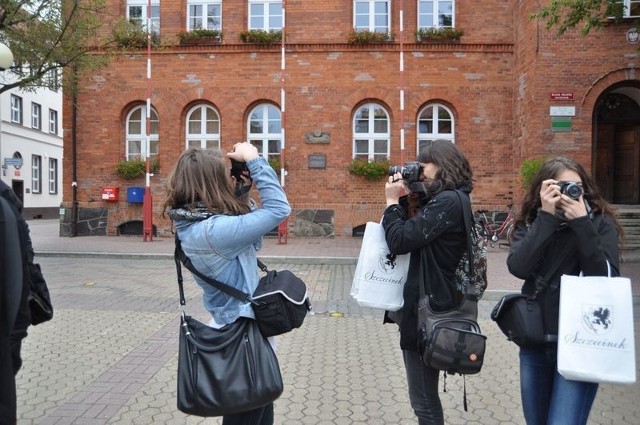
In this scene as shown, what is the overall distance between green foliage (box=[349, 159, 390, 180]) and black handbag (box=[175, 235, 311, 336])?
1395 cm

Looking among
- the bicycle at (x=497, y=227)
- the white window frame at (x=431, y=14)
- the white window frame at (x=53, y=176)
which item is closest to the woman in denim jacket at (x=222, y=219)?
the bicycle at (x=497, y=227)

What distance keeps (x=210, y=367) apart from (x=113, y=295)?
272 inches

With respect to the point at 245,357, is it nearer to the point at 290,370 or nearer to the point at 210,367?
the point at 210,367

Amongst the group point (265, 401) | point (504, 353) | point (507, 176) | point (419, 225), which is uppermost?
point (507, 176)

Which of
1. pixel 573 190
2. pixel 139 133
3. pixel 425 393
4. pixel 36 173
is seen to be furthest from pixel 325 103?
pixel 36 173

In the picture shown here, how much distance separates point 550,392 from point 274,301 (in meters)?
1.47

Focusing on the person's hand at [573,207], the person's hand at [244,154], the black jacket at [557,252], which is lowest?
the black jacket at [557,252]

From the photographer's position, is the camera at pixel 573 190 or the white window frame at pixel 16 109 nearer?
the camera at pixel 573 190

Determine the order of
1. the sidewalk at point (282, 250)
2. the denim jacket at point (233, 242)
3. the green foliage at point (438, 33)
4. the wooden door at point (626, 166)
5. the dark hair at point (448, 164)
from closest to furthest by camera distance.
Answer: the denim jacket at point (233, 242) < the dark hair at point (448, 164) < the sidewalk at point (282, 250) < the green foliage at point (438, 33) < the wooden door at point (626, 166)

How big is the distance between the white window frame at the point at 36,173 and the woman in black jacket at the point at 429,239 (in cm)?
3719

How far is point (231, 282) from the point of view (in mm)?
2422

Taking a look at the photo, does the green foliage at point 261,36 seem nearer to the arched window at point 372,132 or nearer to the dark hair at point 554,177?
the arched window at point 372,132

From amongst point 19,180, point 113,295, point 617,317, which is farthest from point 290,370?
point 19,180

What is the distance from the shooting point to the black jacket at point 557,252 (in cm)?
237
